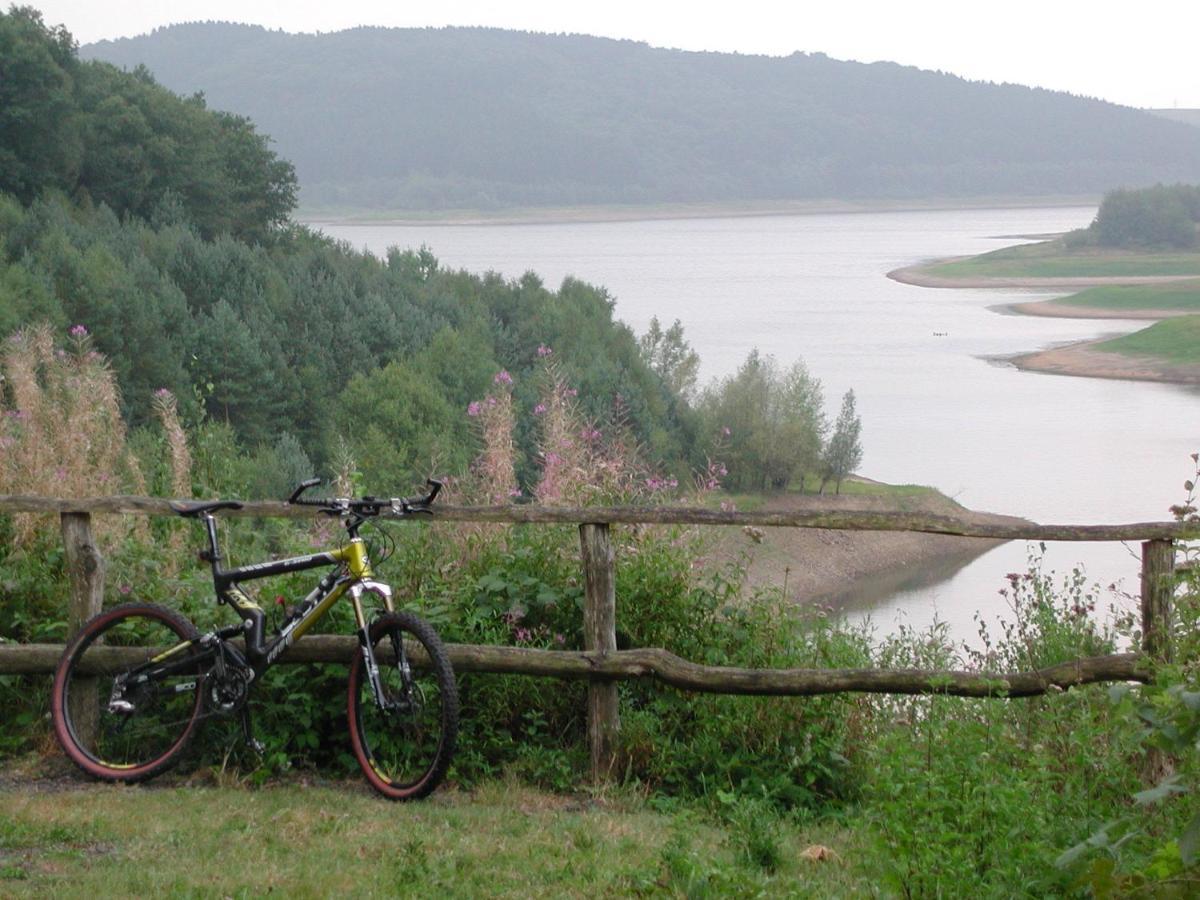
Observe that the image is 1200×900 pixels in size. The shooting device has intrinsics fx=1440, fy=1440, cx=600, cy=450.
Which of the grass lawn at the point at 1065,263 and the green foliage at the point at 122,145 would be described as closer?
the green foliage at the point at 122,145

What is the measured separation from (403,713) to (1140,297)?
108m

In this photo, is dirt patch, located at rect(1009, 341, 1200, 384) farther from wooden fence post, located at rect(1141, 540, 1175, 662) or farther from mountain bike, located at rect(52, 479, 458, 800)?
mountain bike, located at rect(52, 479, 458, 800)

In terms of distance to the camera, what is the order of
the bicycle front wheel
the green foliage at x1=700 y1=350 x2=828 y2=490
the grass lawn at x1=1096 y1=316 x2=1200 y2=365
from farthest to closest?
the grass lawn at x1=1096 y1=316 x2=1200 y2=365
the green foliage at x1=700 y1=350 x2=828 y2=490
the bicycle front wheel

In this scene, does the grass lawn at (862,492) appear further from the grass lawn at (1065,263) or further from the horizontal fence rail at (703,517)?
the grass lawn at (1065,263)

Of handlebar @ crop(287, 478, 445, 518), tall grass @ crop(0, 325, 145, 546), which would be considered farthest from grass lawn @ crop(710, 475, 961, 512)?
handlebar @ crop(287, 478, 445, 518)

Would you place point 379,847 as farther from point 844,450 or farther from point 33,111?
point 33,111

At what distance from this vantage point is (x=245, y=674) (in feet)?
18.2

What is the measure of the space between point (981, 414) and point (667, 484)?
56.5m

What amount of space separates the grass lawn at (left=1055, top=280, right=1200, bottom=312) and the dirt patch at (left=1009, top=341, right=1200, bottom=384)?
806 inches

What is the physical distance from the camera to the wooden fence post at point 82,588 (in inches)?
233

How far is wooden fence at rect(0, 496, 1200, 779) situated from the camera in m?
5.29

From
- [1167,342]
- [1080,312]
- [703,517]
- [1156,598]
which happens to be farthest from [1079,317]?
[703,517]

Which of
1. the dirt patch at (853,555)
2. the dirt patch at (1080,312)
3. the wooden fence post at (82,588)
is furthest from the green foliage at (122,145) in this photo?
the dirt patch at (1080,312)

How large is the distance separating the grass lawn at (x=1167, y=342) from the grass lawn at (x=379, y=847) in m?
73.1
